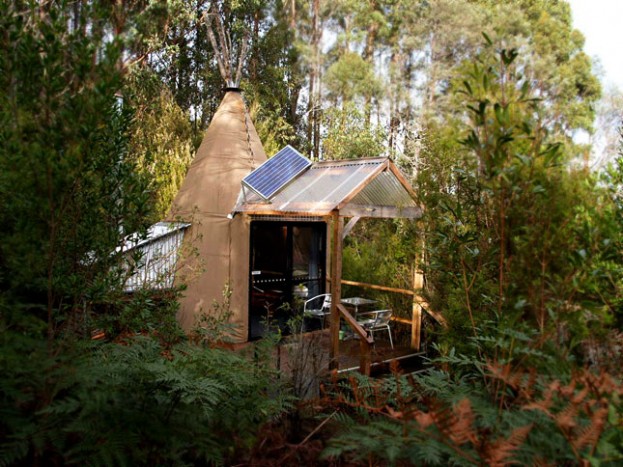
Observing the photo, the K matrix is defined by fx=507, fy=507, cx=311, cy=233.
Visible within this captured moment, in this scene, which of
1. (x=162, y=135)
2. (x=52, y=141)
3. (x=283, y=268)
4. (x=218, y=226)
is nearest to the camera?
(x=52, y=141)

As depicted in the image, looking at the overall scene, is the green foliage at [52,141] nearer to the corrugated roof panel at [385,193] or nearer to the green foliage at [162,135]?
the corrugated roof panel at [385,193]

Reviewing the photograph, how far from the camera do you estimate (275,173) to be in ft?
26.2

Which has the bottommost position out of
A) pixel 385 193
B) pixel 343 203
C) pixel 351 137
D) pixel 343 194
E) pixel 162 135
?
pixel 343 203

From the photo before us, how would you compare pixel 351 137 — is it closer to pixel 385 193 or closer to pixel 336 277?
pixel 385 193

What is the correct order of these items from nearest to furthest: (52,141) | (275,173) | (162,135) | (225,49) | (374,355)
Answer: (52,141)
(374,355)
(275,173)
(162,135)
(225,49)

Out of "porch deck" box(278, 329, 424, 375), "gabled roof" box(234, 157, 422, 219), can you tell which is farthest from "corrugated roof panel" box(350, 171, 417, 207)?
"porch deck" box(278, 329, 424, 375)

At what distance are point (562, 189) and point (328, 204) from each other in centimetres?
402

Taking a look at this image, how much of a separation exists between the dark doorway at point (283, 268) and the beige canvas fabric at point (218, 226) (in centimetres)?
32

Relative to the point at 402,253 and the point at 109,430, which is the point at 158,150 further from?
the point at 109,430

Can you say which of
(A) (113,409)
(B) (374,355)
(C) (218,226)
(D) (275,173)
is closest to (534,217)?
(A) (113,409)

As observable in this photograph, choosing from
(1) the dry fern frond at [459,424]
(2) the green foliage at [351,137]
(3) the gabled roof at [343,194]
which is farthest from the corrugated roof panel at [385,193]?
(2) the green foliage at [351,137]

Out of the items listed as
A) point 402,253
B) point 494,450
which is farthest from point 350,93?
point 494,450

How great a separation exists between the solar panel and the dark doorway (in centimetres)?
100

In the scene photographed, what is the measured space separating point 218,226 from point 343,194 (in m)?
2.49
